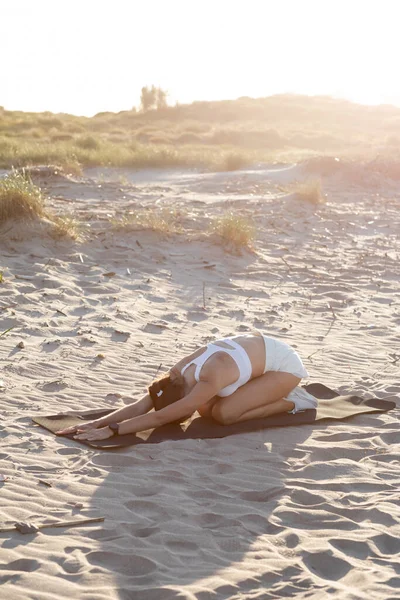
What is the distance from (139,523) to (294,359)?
6.11 ft

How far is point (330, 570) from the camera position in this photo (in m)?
3.40

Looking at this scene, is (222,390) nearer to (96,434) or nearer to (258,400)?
(258,400)

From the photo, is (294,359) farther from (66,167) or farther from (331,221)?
(66,167)

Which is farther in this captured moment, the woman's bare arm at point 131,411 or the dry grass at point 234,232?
the dry grass at point 234,232

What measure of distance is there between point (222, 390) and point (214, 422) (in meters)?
0.23

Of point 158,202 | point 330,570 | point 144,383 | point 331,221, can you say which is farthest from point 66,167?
point 330,570

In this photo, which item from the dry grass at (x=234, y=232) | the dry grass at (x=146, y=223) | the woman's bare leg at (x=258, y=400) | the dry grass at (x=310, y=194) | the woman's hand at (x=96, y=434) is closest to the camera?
the woman's hand at (x=96, y=434)

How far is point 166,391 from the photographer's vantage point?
16.2ft

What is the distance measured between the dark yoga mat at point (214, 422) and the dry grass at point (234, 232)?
4.91 metres

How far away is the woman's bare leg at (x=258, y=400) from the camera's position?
16.7 ft

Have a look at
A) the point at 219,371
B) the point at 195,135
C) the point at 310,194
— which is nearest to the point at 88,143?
the point at 195,135

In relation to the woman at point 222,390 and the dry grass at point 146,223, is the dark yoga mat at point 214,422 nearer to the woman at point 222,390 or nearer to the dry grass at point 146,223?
the woman at point 222,390

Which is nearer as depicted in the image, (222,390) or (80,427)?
(80,427)

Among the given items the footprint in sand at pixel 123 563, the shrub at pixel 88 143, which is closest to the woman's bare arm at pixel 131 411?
the footprint in sand at pixel 123 563
